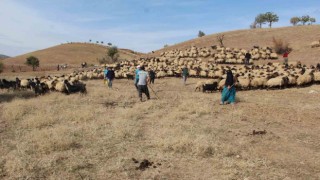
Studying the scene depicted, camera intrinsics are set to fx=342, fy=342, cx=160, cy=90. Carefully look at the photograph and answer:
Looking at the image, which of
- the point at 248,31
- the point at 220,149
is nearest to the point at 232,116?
the point at 220,149

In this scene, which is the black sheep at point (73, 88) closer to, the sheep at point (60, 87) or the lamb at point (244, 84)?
the sheep at point (60, 87)

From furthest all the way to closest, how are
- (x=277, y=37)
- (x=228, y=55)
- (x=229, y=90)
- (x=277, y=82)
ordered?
(x=277, y=37) → (x=228, y=55) → (x=277, y=82) → (x=229, y=90)

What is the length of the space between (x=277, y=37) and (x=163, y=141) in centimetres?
4331

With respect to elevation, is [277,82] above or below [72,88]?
below

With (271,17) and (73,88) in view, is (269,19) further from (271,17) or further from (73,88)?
(73,88)

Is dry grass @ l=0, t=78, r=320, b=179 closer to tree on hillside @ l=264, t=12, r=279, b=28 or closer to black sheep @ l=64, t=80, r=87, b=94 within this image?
black sheep @ l=64, t=80, r=87, b=94

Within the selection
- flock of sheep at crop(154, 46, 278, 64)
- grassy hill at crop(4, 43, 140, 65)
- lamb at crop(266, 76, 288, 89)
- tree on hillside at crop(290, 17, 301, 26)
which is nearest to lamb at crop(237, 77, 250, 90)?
lamb at crop(266, 76, 288, 89)

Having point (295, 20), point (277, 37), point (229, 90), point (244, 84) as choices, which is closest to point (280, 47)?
point (277, 37)

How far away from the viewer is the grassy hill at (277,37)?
3883cm

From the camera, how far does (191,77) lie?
28.5 m

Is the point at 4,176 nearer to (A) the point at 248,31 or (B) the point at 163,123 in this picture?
(B) the point at 163,123

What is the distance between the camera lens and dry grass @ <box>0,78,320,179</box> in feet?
23.5

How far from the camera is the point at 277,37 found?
48.0 m

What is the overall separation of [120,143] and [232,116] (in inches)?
201
